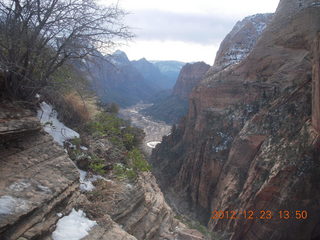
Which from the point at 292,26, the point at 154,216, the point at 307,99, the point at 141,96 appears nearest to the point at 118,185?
the point at 154,216

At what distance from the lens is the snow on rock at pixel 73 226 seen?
3.92 m

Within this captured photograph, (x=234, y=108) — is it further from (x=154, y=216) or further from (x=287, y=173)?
(x=154, y=216)

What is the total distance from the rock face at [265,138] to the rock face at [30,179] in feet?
40.0

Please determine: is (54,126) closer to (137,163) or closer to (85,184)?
(85,184)

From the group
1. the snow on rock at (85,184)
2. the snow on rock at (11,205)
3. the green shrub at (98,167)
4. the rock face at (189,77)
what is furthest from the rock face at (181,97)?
the snow on rock at (11,205)

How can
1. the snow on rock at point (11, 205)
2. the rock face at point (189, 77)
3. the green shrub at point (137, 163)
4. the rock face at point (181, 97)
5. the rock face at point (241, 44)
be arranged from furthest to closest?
the rock face at point (181, 97)
the rock face at point (189, 77)
the rock face at point (241, 44)
the green shrub at point (137, 163)
the snow on rock at point (11, 205)

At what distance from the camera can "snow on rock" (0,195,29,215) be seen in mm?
3349

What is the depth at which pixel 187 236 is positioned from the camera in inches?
311

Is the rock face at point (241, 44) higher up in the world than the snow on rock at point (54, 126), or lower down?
higher up

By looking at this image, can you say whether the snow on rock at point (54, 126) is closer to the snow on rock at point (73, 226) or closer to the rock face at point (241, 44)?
the snow on rock at point (73, 226)

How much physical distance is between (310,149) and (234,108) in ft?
45.7
